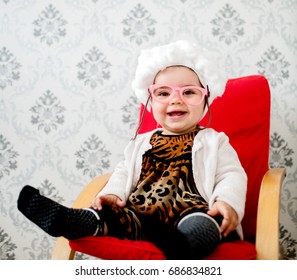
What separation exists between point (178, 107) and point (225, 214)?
354 millimetres

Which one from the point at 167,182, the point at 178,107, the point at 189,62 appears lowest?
the point at 167,182

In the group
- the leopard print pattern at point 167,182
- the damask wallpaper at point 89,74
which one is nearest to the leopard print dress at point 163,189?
the leopard print pattern at point 167,182

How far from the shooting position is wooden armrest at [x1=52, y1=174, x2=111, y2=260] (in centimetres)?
89

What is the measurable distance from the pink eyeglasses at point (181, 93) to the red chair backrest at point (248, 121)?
20 cm

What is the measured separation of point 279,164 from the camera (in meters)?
1.47

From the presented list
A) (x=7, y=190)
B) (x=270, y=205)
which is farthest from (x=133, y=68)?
(x=270, y=205)

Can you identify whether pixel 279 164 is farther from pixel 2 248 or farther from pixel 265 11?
pixel 2 248

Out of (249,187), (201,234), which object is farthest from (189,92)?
(201,234)

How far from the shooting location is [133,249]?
798 mm

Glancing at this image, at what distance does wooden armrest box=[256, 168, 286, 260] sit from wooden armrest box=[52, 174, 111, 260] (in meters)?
0.44

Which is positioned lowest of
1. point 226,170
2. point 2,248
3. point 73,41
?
point 2,248

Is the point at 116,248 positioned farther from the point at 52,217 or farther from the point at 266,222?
the point at 266,222
